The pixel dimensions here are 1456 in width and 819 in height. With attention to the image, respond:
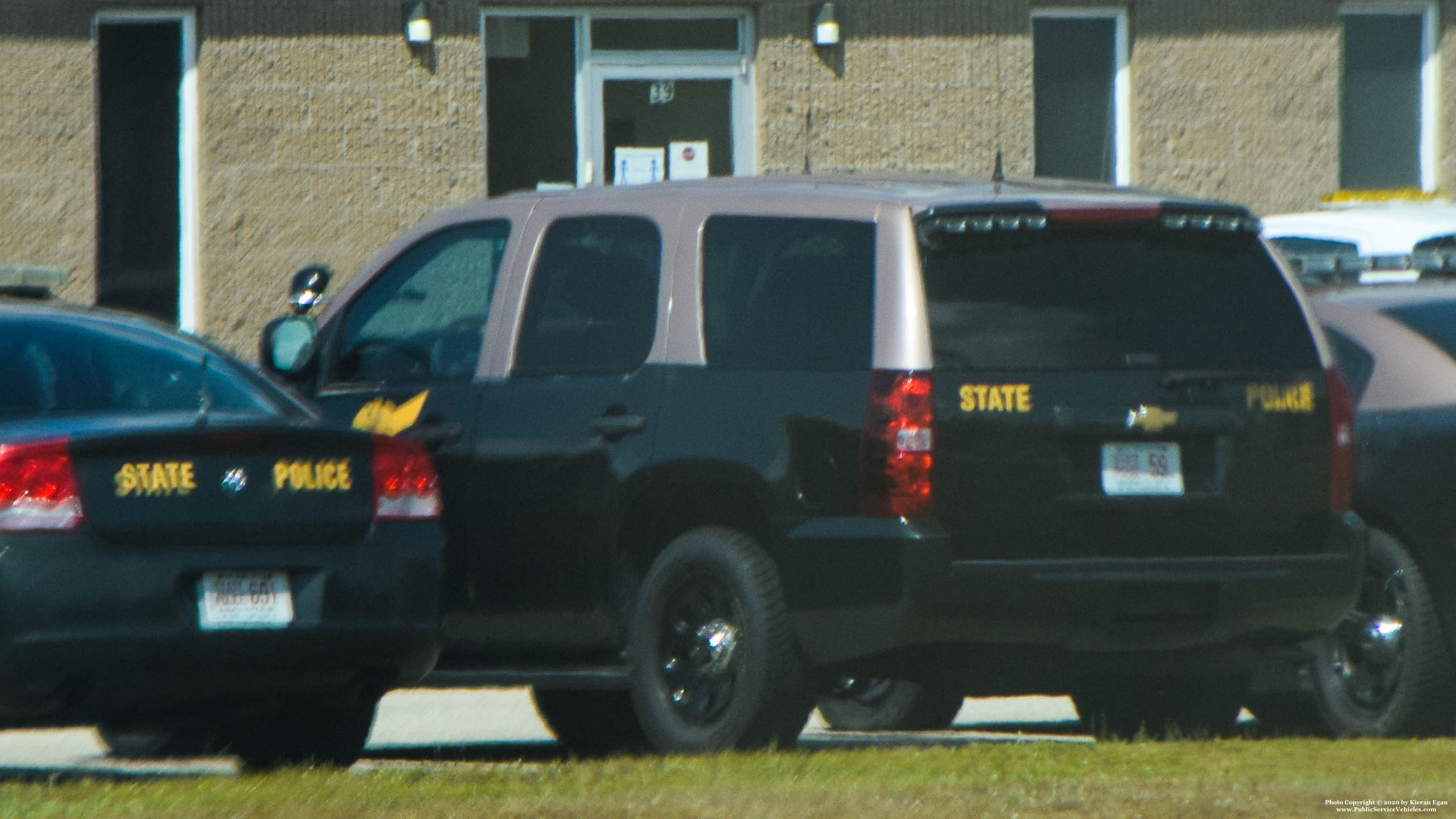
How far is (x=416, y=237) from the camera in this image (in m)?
8.84

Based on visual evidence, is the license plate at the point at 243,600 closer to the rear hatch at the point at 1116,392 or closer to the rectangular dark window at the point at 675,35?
the rear hatch at the point at 1116,392

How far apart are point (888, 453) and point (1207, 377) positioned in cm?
100

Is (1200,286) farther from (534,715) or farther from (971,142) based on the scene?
(971,142)

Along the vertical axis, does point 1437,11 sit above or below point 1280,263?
above

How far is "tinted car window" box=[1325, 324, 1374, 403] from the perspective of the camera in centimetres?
895

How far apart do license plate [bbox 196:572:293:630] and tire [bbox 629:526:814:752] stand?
1137mm

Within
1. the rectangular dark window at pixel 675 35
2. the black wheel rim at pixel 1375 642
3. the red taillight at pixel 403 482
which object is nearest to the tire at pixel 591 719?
the red taillight at pixel 403 482

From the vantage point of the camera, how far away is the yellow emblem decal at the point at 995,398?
714 cm

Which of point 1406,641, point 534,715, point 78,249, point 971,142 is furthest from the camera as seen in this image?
point 971,142

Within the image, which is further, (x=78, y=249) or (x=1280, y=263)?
(x=78, y=249)

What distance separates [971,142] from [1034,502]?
34.2 ft

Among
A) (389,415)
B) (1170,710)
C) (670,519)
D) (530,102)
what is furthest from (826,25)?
(670,519)

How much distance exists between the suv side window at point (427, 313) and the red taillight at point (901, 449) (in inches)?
70.8

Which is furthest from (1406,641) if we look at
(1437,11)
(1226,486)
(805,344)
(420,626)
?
Answer: (1437,11)
